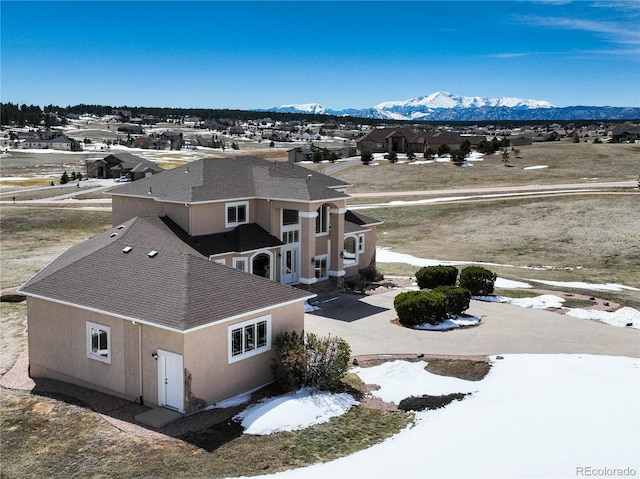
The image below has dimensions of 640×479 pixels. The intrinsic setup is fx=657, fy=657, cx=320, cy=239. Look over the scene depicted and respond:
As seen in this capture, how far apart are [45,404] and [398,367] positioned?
38.5 feet

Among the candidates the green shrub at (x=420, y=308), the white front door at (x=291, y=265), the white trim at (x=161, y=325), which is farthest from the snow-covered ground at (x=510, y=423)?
the white front door at (x=291, y=265)

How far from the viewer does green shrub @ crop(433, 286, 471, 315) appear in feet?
101

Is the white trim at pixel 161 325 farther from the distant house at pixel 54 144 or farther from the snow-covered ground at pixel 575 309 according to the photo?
the distant house at pixel 54 144

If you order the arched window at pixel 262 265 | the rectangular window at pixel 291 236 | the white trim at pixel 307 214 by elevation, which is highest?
the white trim at pixel 307 214

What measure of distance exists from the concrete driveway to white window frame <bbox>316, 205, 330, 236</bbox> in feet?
18.0

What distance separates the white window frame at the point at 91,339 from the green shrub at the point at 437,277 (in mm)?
18934

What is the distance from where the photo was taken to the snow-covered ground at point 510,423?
1570cm

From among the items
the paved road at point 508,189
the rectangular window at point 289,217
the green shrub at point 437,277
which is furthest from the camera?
the paved road at point 508,189

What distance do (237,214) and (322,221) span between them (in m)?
5.25

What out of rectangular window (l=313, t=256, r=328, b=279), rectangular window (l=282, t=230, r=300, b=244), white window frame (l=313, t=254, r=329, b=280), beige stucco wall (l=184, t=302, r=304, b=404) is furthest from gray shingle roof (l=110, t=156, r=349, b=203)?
beige stucco wall (l=184, t=302, r=304, b=404)

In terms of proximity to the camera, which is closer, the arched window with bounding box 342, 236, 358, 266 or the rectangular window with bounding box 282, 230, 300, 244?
the rectangular window with bounding box 282, 230, 300, 244

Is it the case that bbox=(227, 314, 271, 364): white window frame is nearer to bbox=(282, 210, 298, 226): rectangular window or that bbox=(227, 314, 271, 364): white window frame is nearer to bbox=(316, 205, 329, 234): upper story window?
bbox=(282, 210, 298, 226): rectangular window

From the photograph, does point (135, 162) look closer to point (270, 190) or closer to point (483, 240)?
point (483, 240)

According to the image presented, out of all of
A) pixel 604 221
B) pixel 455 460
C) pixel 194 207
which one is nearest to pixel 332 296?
pixel 194 207
